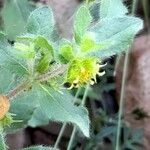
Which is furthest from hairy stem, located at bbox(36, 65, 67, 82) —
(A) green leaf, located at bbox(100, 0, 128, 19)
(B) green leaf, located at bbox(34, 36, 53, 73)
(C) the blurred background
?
(C) the blurred background

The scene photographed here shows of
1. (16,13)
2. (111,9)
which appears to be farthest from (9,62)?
(16,13)

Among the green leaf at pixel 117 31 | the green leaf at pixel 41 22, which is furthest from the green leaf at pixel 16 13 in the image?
the green leaf at pixel 117 31

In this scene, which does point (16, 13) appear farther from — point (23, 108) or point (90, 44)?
point (90, 44)

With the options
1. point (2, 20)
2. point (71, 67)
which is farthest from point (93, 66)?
point (2, 20)

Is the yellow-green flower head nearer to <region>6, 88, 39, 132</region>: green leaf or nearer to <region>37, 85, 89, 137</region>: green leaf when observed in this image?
<region>37, 85, 89, 137</region>: green leaf

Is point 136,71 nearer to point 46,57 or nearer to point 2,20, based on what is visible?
point 2,20
